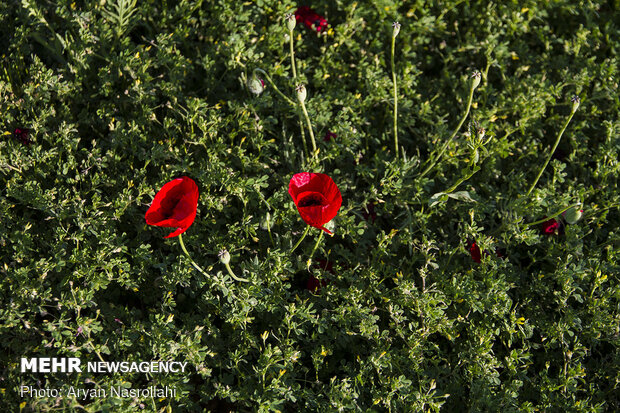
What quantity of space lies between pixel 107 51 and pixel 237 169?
0.90 metres

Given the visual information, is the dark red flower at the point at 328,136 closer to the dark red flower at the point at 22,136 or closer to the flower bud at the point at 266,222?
the flower bud at the point at 266,222

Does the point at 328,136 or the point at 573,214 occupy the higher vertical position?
the point at 328,136

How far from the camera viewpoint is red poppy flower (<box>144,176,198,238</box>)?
2008mm

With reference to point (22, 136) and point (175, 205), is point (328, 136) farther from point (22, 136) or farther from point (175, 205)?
point (22, 136)

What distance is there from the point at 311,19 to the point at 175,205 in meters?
1.46

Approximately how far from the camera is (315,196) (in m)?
2.22

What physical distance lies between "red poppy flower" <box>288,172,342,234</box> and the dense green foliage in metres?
0.31

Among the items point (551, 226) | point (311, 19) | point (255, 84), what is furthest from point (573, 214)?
point (311, 19)

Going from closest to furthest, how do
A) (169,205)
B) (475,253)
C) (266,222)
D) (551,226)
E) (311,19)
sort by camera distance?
(169,205), (266,222), (475,253), (551,226), (311,19)

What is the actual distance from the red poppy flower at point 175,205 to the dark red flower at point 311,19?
1376mm

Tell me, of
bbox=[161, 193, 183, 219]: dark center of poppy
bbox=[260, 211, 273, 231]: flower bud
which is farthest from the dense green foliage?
bbox=[161, 193, 183, 219]: dark center of poppy

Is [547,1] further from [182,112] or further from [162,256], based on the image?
[162,256]

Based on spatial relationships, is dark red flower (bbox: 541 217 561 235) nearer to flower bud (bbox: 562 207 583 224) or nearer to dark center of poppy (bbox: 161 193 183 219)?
flower bud (bbox: 562 207 583 224)

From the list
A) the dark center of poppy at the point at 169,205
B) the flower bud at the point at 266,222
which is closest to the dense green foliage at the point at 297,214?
the flower bud at the point at 266,222
